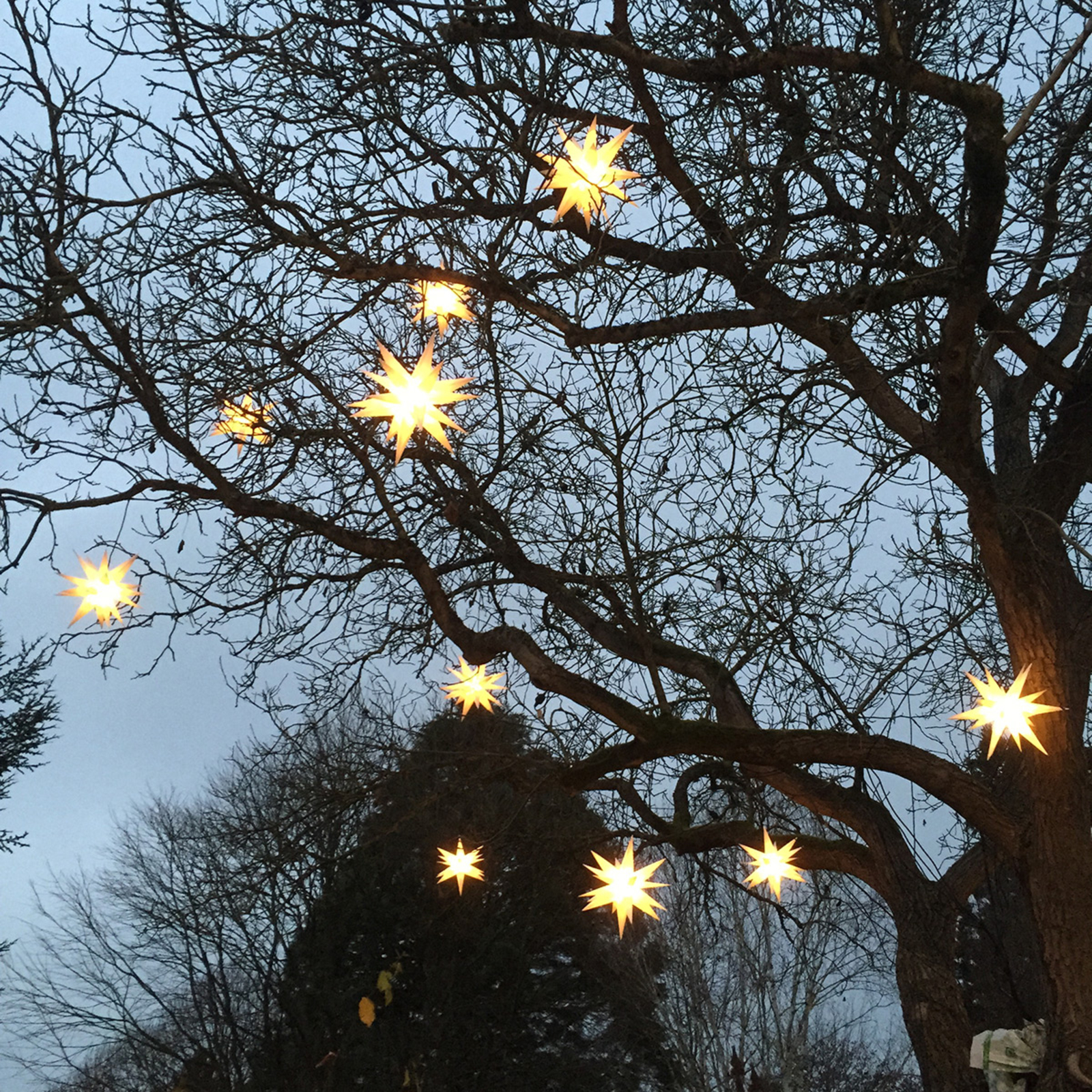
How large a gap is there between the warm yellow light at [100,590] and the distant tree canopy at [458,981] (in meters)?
7.49

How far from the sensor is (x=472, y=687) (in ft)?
19.7

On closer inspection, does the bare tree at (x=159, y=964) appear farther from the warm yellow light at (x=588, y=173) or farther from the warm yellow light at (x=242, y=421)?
the warm yellow light at (x=588, y=173)

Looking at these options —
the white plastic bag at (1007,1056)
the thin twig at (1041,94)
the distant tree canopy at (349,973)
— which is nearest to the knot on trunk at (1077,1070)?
the white plastic bag at (1007,1056)

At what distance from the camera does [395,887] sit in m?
14.4

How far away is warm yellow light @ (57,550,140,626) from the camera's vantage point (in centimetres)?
467

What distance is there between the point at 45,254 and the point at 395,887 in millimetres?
11768

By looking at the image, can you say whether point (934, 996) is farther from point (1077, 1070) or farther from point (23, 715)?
point (23, 715)

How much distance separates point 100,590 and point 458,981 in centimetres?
1090

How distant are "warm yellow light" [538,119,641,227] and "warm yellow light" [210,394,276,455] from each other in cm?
193

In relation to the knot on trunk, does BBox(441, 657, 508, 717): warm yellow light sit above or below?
above

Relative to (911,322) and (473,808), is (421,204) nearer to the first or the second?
(911,322)

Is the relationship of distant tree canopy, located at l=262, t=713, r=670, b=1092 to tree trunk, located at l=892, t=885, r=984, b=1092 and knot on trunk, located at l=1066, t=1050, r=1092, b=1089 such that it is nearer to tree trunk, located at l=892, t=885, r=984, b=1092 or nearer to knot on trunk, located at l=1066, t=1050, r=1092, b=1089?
tree trunk, located at l=892, t=885, r=984, b=1092

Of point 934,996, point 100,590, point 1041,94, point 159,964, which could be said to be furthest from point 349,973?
point 1041,94

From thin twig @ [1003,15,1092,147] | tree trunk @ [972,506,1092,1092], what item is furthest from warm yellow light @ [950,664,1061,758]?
thin twig @ [1003,15,1092,147]
